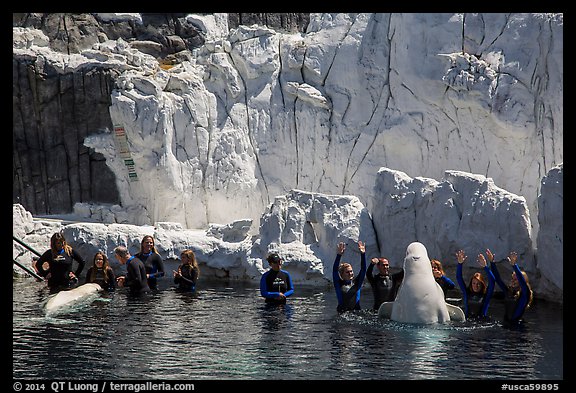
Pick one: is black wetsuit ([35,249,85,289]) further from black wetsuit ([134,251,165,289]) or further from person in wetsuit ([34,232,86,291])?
black wetsuit ([134,251,165,289])

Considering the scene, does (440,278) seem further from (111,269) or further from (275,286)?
(111,269)

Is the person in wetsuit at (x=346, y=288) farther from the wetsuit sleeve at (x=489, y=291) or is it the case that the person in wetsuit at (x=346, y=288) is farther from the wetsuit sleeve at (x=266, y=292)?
the wetsuit sleeve at (x=489, y=291)

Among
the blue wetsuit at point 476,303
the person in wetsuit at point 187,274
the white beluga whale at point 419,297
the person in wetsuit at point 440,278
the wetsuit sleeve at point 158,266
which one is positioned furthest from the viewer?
the person in wetsuit at point 187,274

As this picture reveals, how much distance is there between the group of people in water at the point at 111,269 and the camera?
1333 cm

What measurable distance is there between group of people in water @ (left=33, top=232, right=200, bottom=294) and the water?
15.7 inches

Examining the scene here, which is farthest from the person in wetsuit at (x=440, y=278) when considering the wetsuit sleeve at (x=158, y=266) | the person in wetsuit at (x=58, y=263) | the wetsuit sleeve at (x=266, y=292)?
the person in wetsuit at (x=58, y=263)

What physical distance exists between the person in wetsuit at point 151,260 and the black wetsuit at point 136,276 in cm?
27

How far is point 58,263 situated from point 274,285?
11.1ft

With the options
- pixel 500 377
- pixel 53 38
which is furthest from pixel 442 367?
pixel 53 38

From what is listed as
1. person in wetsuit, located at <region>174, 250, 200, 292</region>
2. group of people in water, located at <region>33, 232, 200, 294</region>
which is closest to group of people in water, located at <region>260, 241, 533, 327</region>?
person in wetsuit, located at <region>174, 250, 200, 292</region>

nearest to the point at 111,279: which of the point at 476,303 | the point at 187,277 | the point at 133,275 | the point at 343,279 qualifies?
the point at 133,275

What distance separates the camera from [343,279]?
12.0m

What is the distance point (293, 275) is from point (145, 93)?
5510 millimetres
